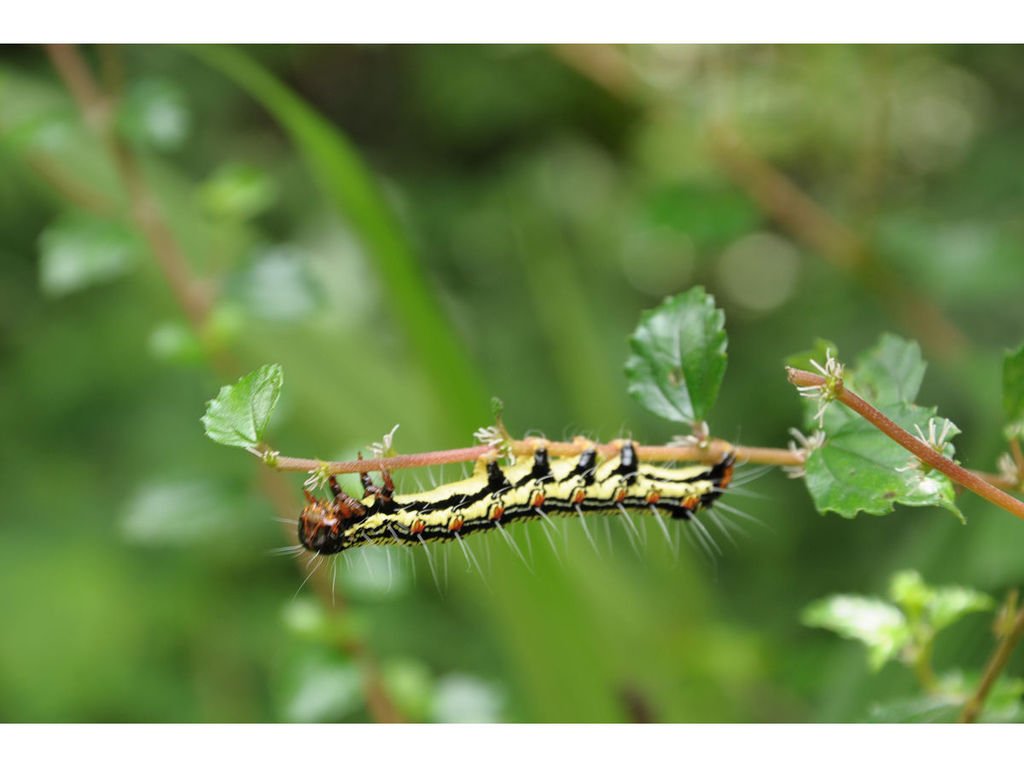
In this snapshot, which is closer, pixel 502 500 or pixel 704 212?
pixel 502 500

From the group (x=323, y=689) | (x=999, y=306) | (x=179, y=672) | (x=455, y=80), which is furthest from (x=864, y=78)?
(x=179, y=672)

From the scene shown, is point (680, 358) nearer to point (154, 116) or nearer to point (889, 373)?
point (889, 373)

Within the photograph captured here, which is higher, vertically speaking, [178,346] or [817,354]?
[178,346]

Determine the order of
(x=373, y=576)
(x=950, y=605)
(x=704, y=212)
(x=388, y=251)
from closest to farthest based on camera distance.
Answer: (x=950, y=605) → (x=373, y=576) → (x=388, y=251) → (x=704, y=212)

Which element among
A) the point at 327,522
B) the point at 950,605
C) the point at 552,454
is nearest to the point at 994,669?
the point at 950,605

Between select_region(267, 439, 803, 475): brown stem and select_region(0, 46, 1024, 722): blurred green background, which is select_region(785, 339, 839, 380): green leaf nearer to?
select_region(267, 439, 803, 475): brown stem

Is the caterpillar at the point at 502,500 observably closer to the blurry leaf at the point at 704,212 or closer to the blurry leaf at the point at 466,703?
the blurry leaf at the point at 466,703

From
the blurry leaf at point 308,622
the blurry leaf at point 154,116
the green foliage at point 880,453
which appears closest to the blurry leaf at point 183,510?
the blurry leaf at point 308,622

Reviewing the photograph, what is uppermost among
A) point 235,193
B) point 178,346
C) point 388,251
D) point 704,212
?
point 704,212

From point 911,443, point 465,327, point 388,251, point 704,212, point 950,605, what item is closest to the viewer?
point 911,443
